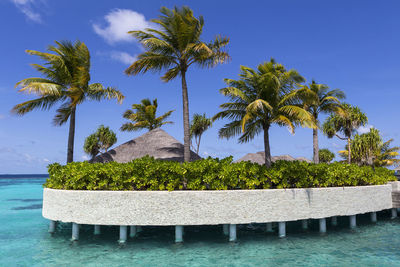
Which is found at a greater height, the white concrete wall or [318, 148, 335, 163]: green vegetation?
[318, 148, 335, 163]: green vegetation

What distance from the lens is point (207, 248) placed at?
1009cm

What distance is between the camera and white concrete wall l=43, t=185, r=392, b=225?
983 cm

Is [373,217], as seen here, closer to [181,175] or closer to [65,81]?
[181,175]

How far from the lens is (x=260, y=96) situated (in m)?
15.7

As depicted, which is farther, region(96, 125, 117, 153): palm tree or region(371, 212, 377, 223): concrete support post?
region(96, 125, 117, 153): palm tree

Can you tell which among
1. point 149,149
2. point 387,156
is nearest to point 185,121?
point 149,149

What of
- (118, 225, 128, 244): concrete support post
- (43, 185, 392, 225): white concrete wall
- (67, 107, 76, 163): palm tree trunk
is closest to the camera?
(43, 185, 392, 225): white concrete wall

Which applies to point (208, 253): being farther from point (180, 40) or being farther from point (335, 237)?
point (180, 40)

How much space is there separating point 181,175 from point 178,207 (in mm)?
1123

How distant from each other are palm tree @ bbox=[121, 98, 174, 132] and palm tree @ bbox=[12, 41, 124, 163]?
17304mm

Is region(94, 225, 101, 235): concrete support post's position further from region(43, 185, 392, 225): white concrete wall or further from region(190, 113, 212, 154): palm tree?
region(190, 113, 212, 154): palm tree

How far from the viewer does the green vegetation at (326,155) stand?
2308 inches

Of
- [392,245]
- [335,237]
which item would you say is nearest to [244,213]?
[335,237]

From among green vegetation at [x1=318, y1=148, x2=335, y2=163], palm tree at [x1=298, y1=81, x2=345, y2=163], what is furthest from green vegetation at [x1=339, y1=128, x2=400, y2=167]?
palm tree at [x1=298, y1=81, x2=345, y2=163]
